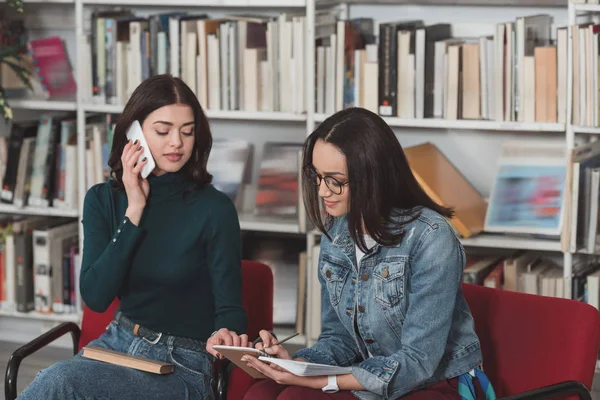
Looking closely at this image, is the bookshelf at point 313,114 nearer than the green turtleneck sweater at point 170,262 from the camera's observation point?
No

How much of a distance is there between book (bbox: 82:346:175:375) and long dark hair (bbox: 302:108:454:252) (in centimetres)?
54

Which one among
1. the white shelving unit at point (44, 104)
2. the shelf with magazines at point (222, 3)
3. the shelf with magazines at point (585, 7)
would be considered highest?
the shelf with magazines at point (222, 3)

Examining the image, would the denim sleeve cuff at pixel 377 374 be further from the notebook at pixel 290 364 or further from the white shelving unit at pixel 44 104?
the white shelving unit at pixel 44 104

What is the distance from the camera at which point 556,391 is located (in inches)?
75.6

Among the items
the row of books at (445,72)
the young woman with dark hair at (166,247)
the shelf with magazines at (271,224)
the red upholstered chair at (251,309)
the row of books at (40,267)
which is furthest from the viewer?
the row of books at (40,267)

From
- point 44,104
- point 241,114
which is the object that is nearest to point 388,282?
point 241,114

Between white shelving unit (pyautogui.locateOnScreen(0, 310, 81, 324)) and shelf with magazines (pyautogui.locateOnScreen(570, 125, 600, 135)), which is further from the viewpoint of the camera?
white shelving unit (pyautogui.locateOnScreen(0, 310, 81, 324))

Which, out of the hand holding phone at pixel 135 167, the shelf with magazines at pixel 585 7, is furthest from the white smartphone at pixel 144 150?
the shelf with magazines at pixel 585 7

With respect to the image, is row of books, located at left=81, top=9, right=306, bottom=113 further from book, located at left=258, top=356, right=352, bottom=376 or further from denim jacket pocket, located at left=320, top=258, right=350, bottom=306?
book, located at left=258, top=356, right=352, bottom=376

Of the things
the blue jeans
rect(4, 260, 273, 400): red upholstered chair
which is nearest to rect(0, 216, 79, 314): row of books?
rect(4, 260, 273, 400): red upholstered chair

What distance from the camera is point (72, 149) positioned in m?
3.79

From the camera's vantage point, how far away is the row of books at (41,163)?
3811 mm

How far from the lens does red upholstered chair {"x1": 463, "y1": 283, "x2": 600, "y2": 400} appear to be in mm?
2059

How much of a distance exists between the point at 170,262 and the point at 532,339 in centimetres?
87
